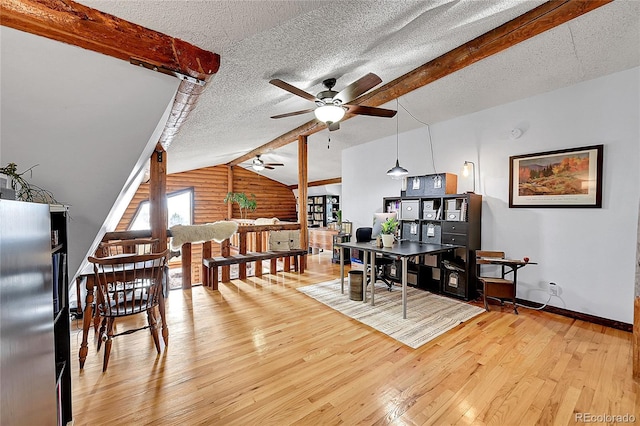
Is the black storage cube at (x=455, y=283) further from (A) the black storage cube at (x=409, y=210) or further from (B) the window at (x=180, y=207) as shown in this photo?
(B) the window at (x=180, y=207)

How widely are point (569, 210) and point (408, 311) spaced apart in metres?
2.19

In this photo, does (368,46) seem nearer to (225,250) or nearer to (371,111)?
(371,111)

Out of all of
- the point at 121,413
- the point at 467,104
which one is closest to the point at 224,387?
the point at 121,413

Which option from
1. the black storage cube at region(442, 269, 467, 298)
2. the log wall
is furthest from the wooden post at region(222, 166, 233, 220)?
the black storage cube at region(442, 269, 467, 298)

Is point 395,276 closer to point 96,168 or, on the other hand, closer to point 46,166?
point 96,168

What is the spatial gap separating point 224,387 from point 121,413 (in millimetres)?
602

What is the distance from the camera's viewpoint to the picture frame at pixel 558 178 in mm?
2953

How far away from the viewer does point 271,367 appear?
84.7 inches

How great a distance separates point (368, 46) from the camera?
2.38 m

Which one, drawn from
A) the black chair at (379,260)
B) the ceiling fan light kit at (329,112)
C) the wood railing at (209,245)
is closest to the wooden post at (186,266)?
the wood railing at (209,245)

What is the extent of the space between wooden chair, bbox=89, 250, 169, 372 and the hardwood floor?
12.0 inches

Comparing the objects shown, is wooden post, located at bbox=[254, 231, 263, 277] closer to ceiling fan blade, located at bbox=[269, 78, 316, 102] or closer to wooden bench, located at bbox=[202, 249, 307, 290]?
wooden bench, located at bbox=[202, 249, 307, 290]

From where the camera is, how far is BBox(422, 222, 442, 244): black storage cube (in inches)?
157

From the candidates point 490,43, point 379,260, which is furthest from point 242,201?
point 490,43
